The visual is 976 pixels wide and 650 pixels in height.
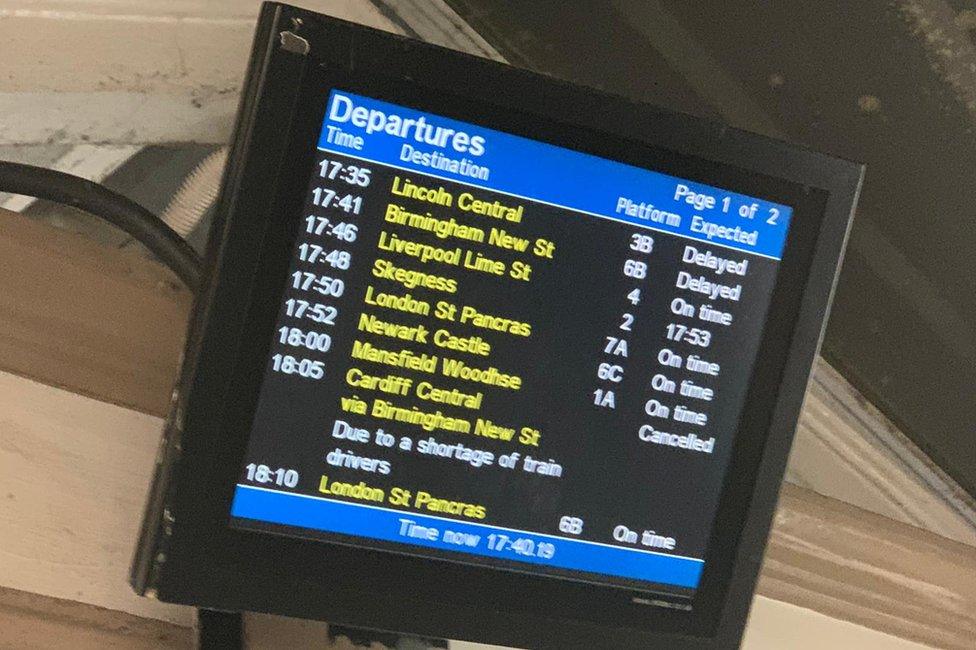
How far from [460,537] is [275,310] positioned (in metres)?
0.25

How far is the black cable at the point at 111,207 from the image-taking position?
830 millimetres

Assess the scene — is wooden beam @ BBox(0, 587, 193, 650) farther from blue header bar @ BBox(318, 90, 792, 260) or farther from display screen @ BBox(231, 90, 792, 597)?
blue header bar @ BBox(318, 90, 792, 260)

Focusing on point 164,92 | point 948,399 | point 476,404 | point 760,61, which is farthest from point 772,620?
point 164,92

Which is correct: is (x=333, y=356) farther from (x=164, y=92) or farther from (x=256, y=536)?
(x=164, y=92)

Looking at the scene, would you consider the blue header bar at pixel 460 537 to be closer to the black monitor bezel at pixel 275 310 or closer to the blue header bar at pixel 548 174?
the black monitor bezel at pixel 275 310

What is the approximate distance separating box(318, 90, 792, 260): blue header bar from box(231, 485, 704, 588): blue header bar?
11.2 inches

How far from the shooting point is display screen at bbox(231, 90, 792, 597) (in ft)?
2.34

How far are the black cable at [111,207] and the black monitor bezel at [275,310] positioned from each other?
173 millimetres

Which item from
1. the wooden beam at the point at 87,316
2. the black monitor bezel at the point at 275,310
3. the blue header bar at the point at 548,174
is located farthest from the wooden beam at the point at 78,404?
the blue header bar at the point at 548,174

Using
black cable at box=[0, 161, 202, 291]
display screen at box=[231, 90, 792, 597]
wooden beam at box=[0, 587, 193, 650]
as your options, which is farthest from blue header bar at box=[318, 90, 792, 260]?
wooden beam at box=[0, 587, 193, 650]

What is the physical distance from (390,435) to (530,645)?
0.76 ft

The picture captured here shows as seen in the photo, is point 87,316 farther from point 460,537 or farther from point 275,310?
point 460,537

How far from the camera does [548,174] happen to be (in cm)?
75

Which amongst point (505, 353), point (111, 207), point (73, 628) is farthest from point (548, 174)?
point (73, 628)
